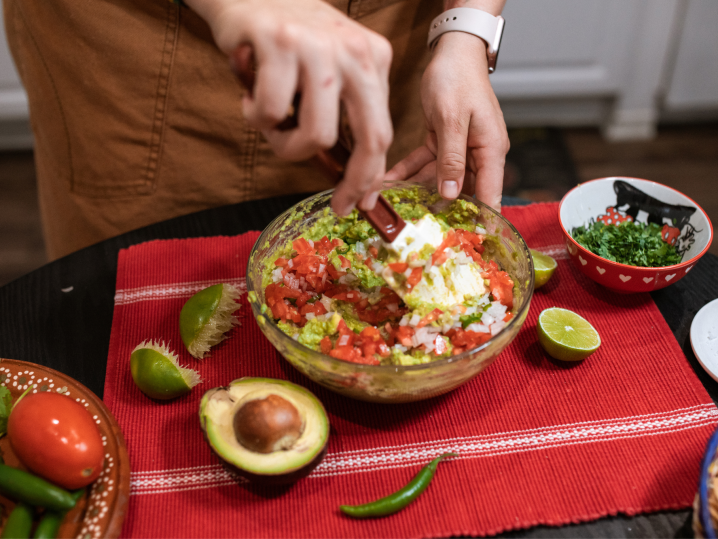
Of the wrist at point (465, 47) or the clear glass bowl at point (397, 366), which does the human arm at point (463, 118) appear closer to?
the wrist at point (465, 47)

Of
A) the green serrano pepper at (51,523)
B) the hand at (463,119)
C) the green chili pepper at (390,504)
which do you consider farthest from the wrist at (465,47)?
the green serrano pepper at (51,523)

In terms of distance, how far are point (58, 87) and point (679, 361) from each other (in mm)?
2030

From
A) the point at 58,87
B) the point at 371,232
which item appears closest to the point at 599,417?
the point at 371,232

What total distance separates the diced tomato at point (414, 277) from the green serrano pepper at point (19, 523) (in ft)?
2.96

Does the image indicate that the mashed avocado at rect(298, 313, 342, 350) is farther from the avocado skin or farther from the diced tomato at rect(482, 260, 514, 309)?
the diced tomato at rect(482, 260, 514, 309)

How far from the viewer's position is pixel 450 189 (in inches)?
57.9

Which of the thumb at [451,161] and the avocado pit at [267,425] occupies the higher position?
the thumb at [451,161]

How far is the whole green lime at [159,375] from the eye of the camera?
4.23ft

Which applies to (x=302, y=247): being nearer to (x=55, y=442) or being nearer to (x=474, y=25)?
(x=55, y=442)

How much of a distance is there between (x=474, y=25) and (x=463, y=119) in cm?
33

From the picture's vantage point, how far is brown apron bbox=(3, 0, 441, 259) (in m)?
1.70

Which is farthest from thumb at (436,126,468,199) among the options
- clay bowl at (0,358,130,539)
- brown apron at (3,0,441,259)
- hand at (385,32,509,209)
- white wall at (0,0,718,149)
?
white wall at (0,0,718,149)

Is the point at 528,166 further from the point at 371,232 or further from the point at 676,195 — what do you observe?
the point at 371,232

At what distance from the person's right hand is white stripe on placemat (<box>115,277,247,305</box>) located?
728mm
